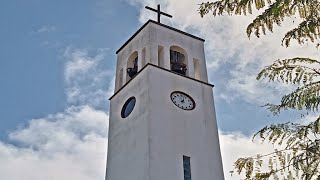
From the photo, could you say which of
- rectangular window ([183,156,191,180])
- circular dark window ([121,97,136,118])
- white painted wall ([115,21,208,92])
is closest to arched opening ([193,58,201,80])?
white painted wall ([115,21,208,92])

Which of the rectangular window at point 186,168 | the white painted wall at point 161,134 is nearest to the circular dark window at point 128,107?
the white painted wall at point 161,134

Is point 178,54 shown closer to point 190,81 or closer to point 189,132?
point 190,81

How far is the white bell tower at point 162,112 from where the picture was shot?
17680 millimetres

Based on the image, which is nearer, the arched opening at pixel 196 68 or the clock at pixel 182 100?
the clock at pixel 182 100

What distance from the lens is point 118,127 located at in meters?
20.5

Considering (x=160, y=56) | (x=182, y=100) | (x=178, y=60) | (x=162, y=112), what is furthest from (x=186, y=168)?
(x=178, y=60)

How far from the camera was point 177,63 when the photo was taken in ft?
71.9

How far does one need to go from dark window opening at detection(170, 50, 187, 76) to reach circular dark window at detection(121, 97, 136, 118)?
8.07 feet

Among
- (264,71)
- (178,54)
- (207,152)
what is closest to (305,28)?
(264,71)

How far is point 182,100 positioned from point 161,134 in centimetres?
240

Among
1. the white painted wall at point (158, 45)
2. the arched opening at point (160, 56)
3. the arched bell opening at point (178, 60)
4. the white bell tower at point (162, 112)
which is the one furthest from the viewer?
the arched bell opening at point (178, 60)

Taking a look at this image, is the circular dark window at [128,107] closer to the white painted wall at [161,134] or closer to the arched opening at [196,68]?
the white painted wall at [161,134]

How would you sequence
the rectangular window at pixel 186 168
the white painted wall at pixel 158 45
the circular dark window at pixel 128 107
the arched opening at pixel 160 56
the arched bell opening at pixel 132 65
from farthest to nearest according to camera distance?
1. the arched bell opening at pixel 132 65
2. the arched opening at pixel 160 56
3. the white painted wall at pixel 158 45
4. the circular dark window at pixel 128 107
5. the rectangular window at pixel 186 168

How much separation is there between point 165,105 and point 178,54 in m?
4.41
